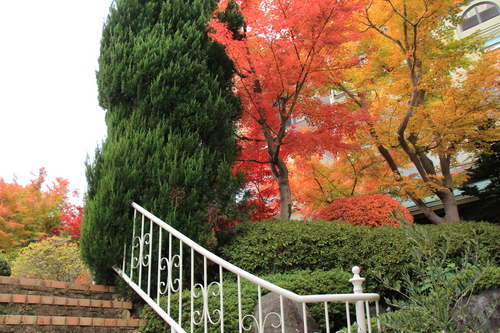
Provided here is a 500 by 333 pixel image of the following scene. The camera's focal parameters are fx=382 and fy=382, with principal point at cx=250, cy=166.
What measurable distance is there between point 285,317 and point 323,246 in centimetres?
188

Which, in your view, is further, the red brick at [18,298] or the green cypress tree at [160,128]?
the green cypress tree at [160,128]

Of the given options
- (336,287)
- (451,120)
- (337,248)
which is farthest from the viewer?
(451,120)

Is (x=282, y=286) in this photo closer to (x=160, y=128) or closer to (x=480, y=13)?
(x=160, y=128)

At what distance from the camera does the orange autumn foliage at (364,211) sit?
22.5ft

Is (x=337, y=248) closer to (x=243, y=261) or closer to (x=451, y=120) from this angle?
(x=243, y=261)

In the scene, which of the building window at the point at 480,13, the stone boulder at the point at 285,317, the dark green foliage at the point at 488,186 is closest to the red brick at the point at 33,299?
the stone boulder at the point at 285,317

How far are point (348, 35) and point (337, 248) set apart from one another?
3.90 meters

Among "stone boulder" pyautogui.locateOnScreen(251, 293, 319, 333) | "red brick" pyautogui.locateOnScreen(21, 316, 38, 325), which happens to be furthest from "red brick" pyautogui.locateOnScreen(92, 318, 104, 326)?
"stone boulder" pyautogui.locateOnScreen(251, 293, 319, 333)

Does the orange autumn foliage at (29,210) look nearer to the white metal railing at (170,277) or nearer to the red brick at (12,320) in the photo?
the white metal railing at (170,277)

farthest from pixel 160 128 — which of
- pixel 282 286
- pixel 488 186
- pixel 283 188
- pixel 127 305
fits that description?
pixel 488 186

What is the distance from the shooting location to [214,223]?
5.25 metres

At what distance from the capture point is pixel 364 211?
23.2ft

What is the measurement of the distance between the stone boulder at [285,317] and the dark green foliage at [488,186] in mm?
8181

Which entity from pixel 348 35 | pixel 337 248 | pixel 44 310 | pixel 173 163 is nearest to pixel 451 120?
pixel 348 35
